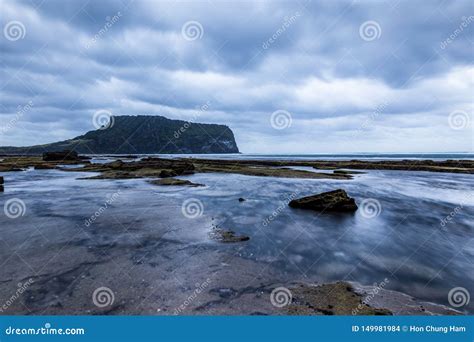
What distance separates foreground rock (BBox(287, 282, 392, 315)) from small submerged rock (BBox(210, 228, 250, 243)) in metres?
5.02

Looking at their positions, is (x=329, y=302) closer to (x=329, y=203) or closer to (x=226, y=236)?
(x=226, y=236)

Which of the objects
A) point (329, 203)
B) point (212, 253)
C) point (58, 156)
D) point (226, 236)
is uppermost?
point (58, 156)

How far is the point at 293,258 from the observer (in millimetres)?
11266

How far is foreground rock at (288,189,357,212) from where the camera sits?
830 inches

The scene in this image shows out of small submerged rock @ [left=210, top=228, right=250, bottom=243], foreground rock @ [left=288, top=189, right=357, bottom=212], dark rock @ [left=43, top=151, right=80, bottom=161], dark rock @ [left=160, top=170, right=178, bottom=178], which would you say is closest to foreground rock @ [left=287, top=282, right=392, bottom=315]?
A: small submerged rock @ [left=210, top=228, right=250, bottom=243]

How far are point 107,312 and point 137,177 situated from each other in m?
38.6

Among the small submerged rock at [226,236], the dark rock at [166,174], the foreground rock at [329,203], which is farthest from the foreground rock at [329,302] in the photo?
the dark rock at [166,174]

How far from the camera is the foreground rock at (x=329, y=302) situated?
7.23 m

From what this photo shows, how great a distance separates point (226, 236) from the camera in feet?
45.2

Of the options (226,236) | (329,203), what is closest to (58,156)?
(329,203)

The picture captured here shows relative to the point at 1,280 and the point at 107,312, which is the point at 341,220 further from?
the point at 1,280

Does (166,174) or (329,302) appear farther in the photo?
(166,174)

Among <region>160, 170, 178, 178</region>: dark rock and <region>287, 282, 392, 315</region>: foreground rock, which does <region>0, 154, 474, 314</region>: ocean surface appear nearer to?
<region>287, 282, 392, 315</region>: foreground rock

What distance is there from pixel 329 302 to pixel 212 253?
5.07 m
